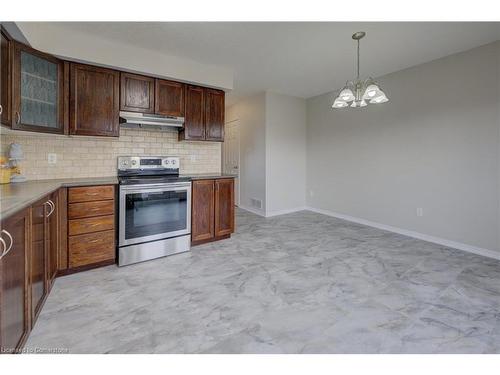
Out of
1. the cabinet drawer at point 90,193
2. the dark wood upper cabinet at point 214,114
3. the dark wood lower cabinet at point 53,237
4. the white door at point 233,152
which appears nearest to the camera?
the dark wood lower cabinet at point 53,237

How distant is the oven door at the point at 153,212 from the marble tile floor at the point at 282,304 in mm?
313

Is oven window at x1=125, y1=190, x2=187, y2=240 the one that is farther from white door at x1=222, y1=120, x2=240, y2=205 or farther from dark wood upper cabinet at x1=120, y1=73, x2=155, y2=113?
white door at x1=222, y1=120, x2=240, y2=205

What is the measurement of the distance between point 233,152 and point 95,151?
133 inches

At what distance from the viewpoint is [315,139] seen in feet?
18.0

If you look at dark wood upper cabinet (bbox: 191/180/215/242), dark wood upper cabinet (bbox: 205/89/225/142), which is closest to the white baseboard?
dark wood upper cabinet (bbox: 191/180/215/242)

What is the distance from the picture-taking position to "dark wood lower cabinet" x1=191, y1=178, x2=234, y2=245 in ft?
10.7

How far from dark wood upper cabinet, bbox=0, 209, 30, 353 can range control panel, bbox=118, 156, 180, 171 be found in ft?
6.02

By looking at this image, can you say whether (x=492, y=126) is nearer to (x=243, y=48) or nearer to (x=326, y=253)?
(x=326, y=253)

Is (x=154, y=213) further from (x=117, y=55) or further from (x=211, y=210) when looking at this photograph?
(x=117, y=55)

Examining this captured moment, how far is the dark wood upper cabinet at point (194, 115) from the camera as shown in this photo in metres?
3.44

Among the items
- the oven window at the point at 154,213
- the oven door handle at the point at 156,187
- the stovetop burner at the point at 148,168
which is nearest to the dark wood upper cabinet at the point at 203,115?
the stovetop burner at the point at 148,168

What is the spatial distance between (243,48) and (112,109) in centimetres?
172

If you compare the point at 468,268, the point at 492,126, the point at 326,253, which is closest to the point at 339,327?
the point at 326,253

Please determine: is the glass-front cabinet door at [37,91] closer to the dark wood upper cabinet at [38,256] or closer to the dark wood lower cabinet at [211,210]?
the dark wood upper cabinet at [38,256]
